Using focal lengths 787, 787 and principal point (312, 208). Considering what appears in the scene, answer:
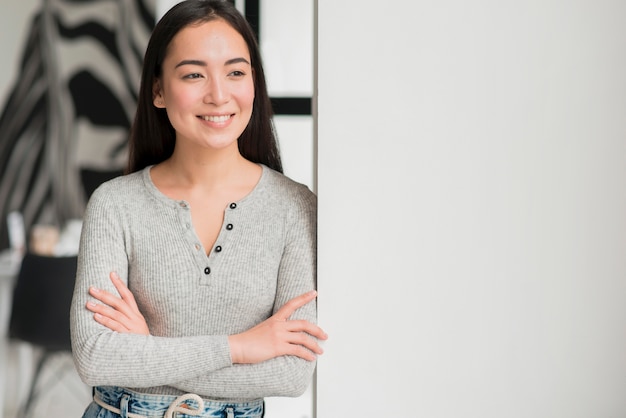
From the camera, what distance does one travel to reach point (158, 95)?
1.37 metres

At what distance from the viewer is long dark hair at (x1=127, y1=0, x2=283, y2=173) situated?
1298 millimetres

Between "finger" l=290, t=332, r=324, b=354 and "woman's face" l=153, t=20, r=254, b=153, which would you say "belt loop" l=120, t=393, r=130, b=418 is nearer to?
"finger" l=290, t=332, r=324, b=354

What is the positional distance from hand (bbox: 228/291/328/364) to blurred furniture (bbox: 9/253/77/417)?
7.28 ft

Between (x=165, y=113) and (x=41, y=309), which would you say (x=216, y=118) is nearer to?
(x=165, y=113)

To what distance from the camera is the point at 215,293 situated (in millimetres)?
1300

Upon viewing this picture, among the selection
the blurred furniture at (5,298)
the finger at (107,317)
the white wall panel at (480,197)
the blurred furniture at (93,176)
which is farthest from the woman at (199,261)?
the blurred furniture at (5,298)

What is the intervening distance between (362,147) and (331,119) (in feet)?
0.21

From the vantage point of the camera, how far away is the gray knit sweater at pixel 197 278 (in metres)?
1.24

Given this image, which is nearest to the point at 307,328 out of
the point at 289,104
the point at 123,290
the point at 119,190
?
the point at 123,290

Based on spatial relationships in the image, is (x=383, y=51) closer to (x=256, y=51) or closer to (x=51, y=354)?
(x=256, y=51)

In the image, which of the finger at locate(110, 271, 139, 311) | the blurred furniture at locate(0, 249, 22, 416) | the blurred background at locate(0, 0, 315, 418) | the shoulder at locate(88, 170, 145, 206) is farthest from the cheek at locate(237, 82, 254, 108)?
the blurred furniture at locate(0, 249, 22, 416)

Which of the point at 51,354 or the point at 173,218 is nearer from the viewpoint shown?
the point at 173,218

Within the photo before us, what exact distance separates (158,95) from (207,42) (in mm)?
158

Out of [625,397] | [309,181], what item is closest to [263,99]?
[625,397]
